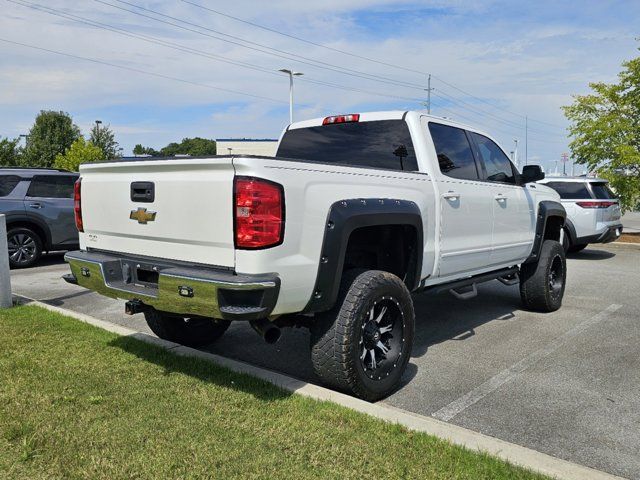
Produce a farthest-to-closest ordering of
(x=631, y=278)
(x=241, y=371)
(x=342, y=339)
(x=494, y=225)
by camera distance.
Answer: (x=631, y=278) → (x=494, y=225) → (x=241, y=371) → (x=342, y=339)

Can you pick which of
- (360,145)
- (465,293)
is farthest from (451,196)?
(465,293)

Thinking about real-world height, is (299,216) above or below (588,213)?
above

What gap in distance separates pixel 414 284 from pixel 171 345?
6.84 ft

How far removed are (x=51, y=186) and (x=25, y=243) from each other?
1.18 meters

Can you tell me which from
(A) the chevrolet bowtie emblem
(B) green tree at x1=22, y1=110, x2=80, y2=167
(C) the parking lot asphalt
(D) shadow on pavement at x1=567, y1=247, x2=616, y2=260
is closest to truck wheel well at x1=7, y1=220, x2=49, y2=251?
(C) the parking lot asphalt

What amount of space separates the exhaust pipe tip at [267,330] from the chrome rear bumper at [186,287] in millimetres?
292

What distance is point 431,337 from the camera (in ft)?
17.9

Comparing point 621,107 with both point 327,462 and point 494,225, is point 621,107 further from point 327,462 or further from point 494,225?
point 327,462

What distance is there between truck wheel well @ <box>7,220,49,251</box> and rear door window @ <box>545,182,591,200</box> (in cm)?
1062

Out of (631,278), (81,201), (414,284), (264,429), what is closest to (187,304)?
(264,429)

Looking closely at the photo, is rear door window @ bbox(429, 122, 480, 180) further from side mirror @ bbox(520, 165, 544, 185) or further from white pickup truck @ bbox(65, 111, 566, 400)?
side mirror @ bbox(520, 165, 544, 185)

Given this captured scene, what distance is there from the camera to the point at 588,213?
1150 centimetres

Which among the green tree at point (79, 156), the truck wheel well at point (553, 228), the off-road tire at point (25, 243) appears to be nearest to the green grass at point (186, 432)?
the truck wheel well at point (553, 228)

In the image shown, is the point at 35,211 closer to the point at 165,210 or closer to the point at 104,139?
the point at 165,210
